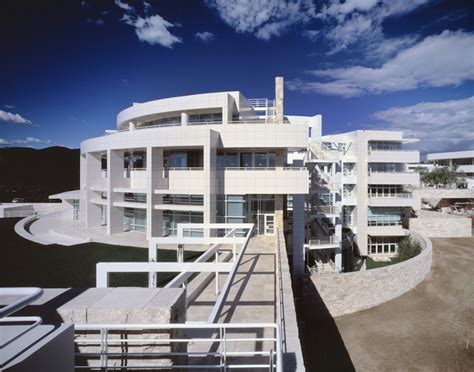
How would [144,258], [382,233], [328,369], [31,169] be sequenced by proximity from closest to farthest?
[328,369]
[144,258]
[382,233]
[31,169]

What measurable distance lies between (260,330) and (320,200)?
25.7 m

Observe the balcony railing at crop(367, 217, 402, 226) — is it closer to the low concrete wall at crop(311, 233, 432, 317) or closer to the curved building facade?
the low concrete wall at crop(311, 233, 432, 317)

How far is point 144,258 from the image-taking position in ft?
57.8

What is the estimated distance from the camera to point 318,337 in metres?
18.3

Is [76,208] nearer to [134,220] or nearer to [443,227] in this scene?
[134,220]

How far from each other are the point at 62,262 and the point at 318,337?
16372 millimetres

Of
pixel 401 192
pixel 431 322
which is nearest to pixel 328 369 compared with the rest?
pixel 431 322

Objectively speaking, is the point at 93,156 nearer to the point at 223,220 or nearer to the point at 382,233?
the point at 223,220

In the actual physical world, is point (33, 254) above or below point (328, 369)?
above

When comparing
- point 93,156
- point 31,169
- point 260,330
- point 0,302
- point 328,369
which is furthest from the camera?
point 31,169

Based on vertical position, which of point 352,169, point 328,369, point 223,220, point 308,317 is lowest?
point 328,369

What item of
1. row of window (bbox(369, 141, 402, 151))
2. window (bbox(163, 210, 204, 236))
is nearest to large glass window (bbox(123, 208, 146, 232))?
window (bbox(163, 210, 204, 236))

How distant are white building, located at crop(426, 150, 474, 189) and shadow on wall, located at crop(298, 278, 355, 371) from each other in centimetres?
6506

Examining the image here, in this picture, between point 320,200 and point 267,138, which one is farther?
point 320,200
